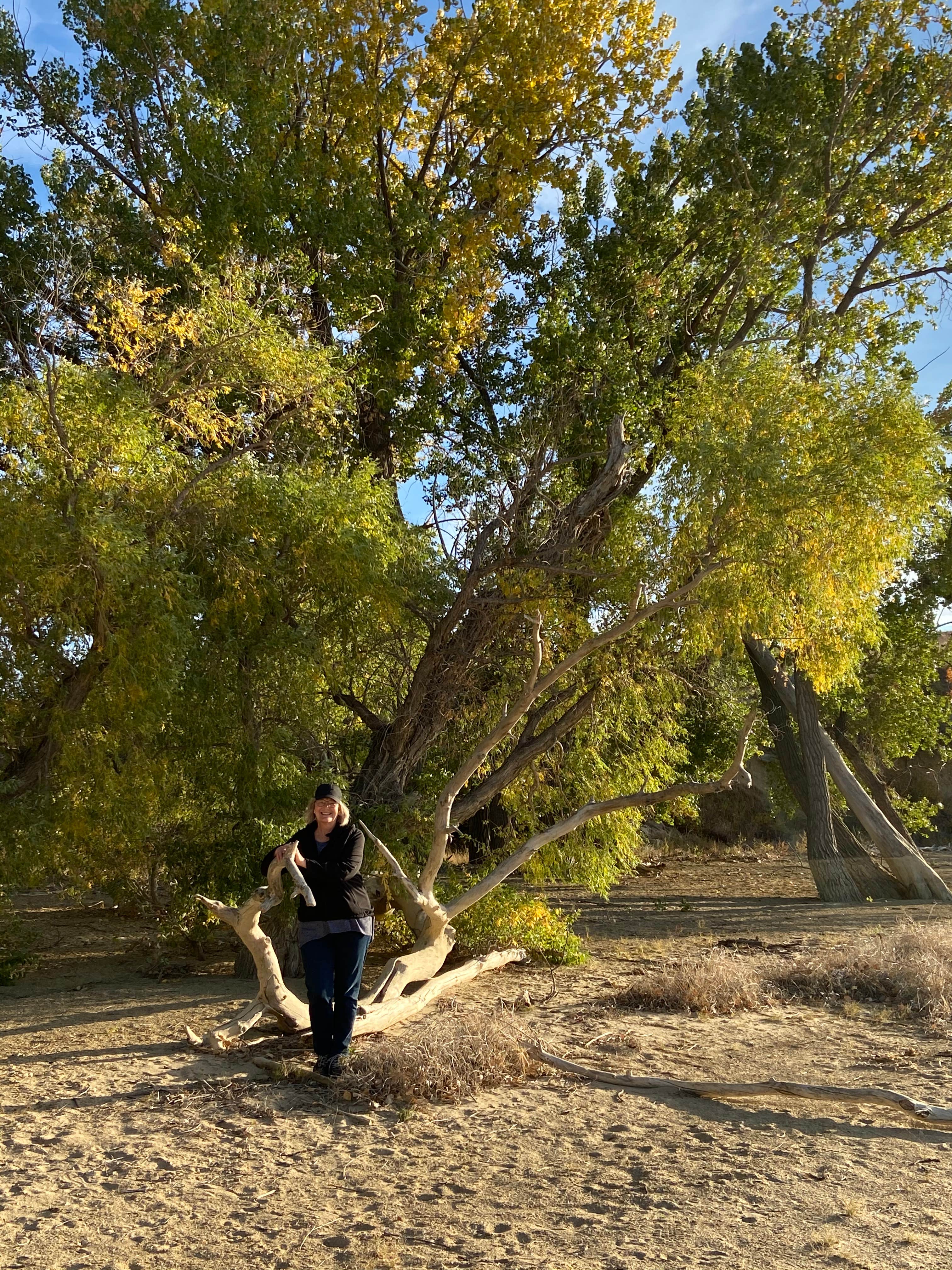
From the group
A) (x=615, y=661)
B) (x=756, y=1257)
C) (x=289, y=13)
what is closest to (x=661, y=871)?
(x=615, y=661)

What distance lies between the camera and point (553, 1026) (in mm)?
7941

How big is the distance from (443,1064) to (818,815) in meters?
11.9

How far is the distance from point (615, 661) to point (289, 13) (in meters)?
8.63

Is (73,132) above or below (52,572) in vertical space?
above

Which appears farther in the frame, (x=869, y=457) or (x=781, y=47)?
(x=781, y=47)

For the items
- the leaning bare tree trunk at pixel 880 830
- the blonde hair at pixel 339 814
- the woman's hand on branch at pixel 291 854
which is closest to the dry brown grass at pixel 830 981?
the blonde hair at pixel 339 814

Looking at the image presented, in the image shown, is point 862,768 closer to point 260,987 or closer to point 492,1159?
point 260,987

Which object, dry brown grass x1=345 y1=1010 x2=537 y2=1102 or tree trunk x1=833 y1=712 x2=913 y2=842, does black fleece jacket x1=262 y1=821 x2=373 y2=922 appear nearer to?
dry brown grass x1=345 y1=1010 x2=537 y2=1102

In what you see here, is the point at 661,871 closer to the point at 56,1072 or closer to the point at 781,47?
the point at 781,47

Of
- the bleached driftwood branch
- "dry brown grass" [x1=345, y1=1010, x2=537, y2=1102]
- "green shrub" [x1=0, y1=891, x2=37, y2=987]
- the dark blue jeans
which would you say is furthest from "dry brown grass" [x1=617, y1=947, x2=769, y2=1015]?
"green shrub" [x1=0, y1=891, x2=37, y2=987]

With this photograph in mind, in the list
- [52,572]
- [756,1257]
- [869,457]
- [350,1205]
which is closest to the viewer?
[756,1257]

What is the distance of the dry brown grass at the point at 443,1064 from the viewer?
616 cm

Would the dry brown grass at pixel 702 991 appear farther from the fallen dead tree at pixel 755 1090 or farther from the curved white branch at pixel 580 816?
the fallen dead tree at pixel 755 1090

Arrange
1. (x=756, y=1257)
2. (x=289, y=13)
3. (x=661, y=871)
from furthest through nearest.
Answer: (x=661, y=871) → (x=289, y=13) → (x=756, y=1257)
